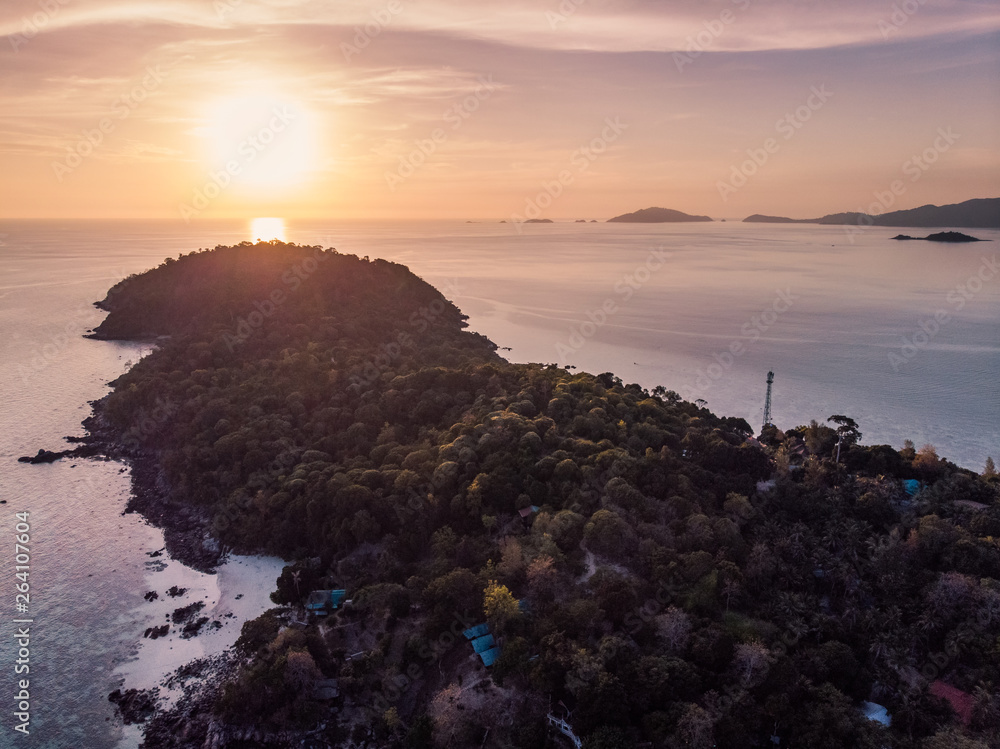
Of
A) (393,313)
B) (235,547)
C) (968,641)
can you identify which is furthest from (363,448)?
(393,313)

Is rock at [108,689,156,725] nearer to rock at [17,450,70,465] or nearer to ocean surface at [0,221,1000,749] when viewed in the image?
ocean surface at [0,221,1000,749]

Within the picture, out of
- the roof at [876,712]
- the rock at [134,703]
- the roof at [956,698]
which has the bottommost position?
the rock at [134,703]

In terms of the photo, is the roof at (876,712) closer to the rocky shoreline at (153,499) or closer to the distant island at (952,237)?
the rocky shoreline at (153,499)

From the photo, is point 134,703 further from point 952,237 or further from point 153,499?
point 952,237

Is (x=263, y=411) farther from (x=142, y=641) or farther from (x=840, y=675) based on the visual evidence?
(x=840, y=675)

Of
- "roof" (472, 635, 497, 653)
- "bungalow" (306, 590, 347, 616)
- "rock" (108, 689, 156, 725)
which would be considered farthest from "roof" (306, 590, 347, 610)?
"roof" (472, 635, 497, 653)

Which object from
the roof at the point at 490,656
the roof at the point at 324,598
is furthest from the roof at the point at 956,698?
the roof at the point at 324,598

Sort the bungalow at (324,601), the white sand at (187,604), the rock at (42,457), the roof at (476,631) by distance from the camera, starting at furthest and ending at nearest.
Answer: the rock at (42,457), the bungalow at (324,601), the white sand at (187,604), the roof at (476,631)
